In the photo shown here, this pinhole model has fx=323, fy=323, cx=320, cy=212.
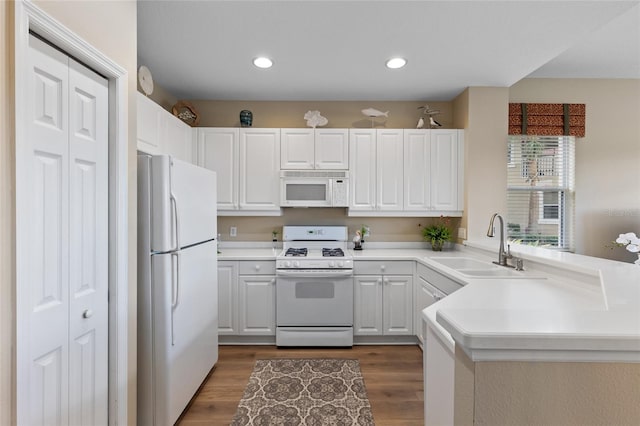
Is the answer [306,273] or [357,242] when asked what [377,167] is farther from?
[306,273]

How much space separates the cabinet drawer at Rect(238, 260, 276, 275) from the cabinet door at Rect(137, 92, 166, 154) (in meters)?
1.24

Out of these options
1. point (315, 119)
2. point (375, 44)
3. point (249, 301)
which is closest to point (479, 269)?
point (375, 44)

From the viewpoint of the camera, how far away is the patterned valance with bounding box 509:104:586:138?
3.47 m

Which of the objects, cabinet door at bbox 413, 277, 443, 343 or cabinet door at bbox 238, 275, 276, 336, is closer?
cabinet door at bbox 413, 277, 443, 343

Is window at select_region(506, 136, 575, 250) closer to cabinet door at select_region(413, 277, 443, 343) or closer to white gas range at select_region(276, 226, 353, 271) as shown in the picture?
cabinet door at select_region(413, 277, 443, 343)

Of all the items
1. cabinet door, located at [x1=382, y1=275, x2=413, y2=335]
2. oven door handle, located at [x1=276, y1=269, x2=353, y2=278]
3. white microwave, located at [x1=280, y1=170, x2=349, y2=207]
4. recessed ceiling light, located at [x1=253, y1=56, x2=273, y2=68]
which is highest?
recessed ceiling light, located at [x1=253, y1=56, x2=273, y2=68]

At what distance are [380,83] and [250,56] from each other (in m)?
1.28

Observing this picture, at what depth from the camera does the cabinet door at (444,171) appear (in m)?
3.41

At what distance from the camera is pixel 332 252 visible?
330 cm

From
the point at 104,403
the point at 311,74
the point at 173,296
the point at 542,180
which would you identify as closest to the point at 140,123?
the point at 173,296

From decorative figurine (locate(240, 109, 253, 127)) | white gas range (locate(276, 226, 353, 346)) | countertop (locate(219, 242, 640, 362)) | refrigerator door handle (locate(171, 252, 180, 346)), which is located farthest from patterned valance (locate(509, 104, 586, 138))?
refrigerator door handle (locate(171, 252, 180, 346))

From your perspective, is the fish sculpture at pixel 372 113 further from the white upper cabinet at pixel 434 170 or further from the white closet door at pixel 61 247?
the white closet door at pixel 61 247

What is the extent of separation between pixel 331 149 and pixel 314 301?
1.56m

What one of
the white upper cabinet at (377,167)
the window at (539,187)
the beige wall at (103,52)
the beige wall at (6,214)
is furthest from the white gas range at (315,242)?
the beige wall at (6,214)
